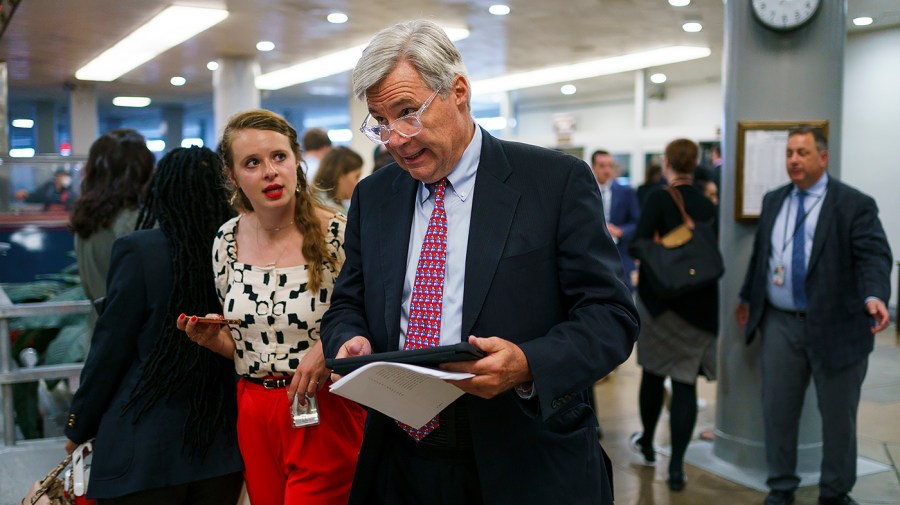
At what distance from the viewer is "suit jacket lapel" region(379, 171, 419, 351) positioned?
1.80 meters

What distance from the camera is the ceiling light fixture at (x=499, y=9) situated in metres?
9.06

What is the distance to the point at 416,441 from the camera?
1.85 m

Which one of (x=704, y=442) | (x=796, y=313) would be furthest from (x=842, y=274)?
(x=704, y=442)

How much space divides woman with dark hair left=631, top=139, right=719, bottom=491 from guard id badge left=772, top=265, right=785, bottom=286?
0.35 metres

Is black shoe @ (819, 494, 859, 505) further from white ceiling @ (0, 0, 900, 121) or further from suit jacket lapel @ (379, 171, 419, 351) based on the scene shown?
white ceiling @ (0, 0, 900, 121)

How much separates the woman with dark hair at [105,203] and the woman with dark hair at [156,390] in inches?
57.5

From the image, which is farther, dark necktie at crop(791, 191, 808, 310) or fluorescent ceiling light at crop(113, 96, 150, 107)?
fluorescent ceiling light at crop(113, 96, 150, 107)

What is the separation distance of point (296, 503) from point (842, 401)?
2.91 m

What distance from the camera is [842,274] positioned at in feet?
13.1

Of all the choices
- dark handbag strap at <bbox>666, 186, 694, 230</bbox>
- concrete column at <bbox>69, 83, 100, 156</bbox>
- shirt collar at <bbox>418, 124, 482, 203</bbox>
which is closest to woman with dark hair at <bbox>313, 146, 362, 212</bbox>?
dark handbag strap at <bbox>666, 186, 694, 230</bbox>

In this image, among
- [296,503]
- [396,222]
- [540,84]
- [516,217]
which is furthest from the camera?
[540,84]

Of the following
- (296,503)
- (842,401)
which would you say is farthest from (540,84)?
(296,503)

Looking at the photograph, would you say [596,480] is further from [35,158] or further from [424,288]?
[35,158]

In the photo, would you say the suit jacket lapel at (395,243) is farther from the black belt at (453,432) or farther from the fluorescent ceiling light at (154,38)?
the fluorescent ceiling light at (154,38)
